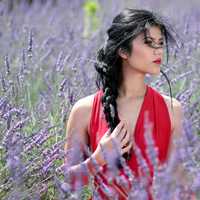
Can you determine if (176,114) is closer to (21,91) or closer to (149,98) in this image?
(149,98)

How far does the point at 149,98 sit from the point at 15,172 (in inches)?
28.4

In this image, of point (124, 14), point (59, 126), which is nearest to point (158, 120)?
point (124, 14)

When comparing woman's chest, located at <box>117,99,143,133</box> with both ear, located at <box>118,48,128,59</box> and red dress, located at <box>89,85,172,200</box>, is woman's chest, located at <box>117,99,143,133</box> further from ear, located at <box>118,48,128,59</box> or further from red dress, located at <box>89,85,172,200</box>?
ear, located at <box>118,48,128,59</box>

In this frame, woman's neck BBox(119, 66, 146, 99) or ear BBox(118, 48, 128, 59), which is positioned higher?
ear BBox(118, 48, 128, 59)

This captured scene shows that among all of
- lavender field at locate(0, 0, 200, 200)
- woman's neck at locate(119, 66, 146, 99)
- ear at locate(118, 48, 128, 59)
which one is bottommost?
lavender field at locate(0, 0, 200, 200)

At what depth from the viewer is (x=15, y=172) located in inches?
75.6

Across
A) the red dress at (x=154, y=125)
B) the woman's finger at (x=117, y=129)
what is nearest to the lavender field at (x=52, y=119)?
the red dress at (x=154, y=125)

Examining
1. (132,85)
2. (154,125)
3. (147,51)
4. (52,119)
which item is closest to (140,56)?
(147,51)

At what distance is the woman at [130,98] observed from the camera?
237cm

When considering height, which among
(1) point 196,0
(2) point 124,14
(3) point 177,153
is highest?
(2) point 124,14

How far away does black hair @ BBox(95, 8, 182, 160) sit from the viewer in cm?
239

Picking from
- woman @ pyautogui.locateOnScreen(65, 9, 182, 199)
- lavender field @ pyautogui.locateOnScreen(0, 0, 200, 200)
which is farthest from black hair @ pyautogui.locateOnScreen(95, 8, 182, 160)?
lavender field @ pyautogui.locateOnScreen(0, 0, 200, 200)

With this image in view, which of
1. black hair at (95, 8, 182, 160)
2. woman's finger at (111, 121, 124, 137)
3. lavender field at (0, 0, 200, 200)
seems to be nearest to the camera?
lavender field at (0, 0, 200, 200)

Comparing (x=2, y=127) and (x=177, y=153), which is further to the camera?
(x=2, y=127)
